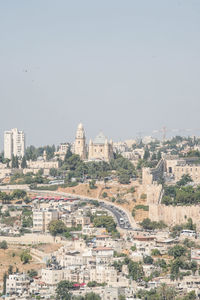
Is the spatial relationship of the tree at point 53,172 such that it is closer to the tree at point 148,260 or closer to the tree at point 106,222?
the tree at point 106,222

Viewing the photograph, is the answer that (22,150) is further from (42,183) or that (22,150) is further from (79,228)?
(79,228)

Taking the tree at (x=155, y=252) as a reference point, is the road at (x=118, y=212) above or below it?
above

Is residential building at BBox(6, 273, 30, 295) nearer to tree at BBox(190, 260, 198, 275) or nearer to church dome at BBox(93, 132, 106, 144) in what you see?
tree at BBox(190, 260, 198, 275)

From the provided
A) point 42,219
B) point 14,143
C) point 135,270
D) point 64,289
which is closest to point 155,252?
point 135,270

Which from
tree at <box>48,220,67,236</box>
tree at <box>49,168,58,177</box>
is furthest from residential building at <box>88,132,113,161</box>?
tree at <box>48,220,67,236</box>

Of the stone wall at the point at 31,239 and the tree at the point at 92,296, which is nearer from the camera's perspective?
the tree at the point at 92,296

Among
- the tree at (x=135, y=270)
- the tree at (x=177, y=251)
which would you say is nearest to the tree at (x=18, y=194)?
the tree at (x=177, y=251)
